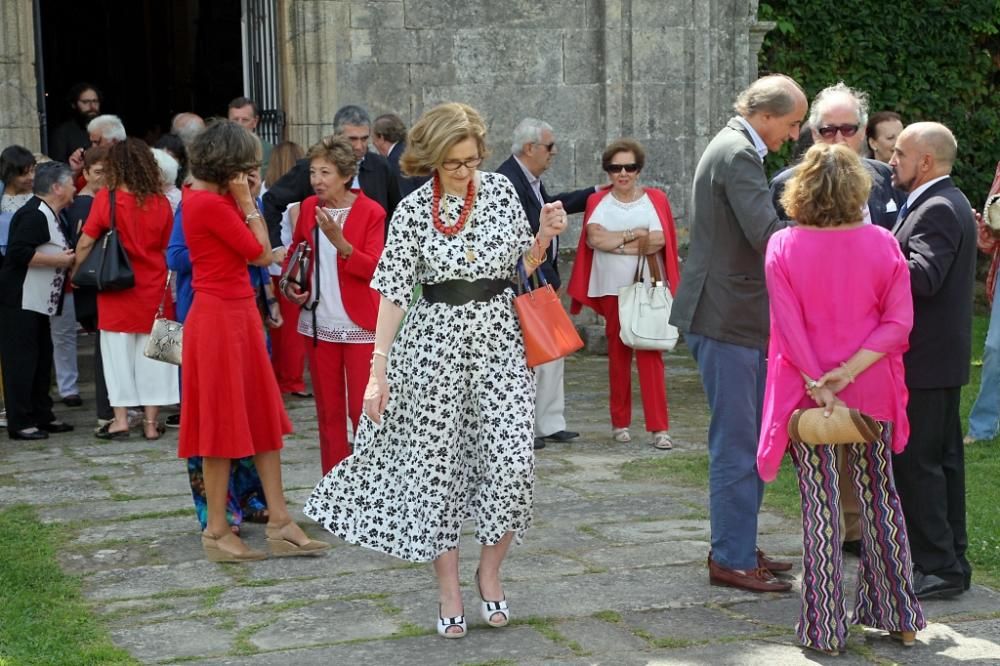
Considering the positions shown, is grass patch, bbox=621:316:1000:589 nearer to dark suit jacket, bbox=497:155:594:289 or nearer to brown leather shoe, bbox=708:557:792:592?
brown leather shoe, bbox=708:557:792:592

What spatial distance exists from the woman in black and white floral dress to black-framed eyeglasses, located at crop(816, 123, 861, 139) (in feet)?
5.17

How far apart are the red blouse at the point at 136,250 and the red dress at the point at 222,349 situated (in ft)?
8.74

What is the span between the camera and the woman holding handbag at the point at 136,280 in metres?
8.94

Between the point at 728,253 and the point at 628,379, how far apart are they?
3.24 m

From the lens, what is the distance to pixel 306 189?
846 cm

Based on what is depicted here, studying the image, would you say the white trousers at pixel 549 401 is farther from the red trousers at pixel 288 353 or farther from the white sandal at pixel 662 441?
the red trousers at pixel 288 353

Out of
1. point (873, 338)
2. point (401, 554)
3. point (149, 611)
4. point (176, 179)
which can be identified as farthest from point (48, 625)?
point (176, 179)

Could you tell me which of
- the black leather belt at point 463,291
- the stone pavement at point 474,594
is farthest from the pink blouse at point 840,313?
the black leather belt at point 463,291

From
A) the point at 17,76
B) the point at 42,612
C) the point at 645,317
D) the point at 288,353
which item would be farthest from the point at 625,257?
the point at 17,76

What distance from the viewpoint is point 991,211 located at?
8.39 meters

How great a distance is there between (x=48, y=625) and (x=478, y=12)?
7.90 m

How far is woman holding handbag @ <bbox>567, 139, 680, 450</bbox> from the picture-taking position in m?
8.78

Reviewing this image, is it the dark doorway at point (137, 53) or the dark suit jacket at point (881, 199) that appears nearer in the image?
the dark suit jacket at point (881, 199)

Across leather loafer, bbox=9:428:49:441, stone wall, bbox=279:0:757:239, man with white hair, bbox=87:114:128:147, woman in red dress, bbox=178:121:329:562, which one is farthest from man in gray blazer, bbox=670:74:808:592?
stone wall, bbox=279:0:757:239
